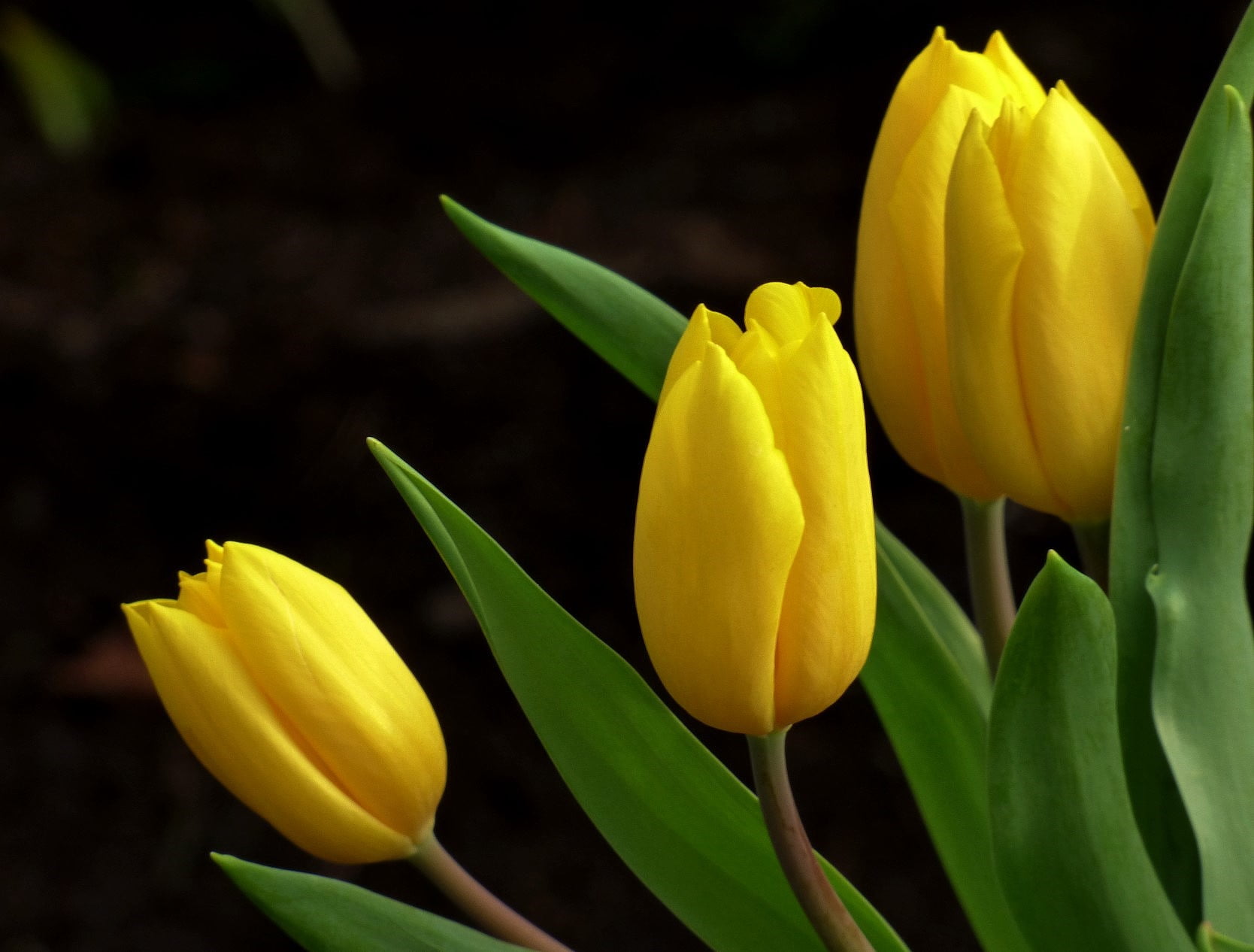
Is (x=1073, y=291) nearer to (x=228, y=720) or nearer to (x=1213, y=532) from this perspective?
(x=1213, y=532)

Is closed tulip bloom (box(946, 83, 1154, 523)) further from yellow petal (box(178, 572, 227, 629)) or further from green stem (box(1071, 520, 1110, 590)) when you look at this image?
yellow petal (box(178, 572, 227, 629))

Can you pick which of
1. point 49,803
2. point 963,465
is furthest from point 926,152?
point 49,803

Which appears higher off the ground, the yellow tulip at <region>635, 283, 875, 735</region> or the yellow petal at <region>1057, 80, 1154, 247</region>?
the yellow petal at <region>1057, 80, 1154, 247</region>

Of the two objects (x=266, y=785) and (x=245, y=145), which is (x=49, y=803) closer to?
(x=245, y=145)

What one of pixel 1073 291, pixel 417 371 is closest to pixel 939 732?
pixel 1073 291

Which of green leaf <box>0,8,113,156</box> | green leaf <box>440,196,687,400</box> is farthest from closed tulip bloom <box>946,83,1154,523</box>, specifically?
green leaf <box>0,8,113,156</box>
